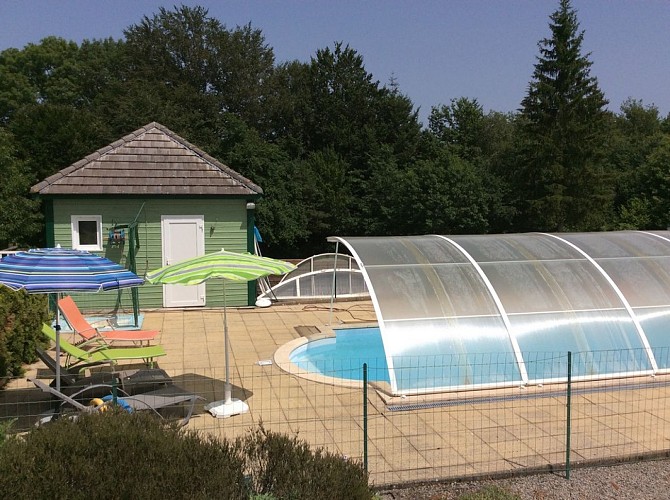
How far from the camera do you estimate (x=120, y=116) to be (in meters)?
30.0

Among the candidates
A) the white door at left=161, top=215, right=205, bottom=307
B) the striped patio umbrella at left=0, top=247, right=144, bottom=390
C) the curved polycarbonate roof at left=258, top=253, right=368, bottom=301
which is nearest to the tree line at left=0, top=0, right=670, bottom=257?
the white door at left=161, top=215, right=205, bottom=307

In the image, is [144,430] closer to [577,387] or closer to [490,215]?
[577,387]

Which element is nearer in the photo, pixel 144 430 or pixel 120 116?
pixel 144 430

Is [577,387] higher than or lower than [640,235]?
lower

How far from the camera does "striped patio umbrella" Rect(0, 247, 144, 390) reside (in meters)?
6.65

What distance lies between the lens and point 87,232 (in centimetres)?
1504

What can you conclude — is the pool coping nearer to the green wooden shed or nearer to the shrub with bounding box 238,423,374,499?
the green wooden shed

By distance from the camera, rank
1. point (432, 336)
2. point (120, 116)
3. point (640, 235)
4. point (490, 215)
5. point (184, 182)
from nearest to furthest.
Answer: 1. point (432, 336)
2. point (640, 235)
3. point (184, 182)
4. point (120, 116)
5. point (490, 215)

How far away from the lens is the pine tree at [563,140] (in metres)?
32.6

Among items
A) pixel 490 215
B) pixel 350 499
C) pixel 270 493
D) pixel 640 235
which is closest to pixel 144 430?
pixel 270 493

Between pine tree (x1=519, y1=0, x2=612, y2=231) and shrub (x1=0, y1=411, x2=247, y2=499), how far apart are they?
3070cm

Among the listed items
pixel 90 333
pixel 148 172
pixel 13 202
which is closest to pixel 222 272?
pixel 90 333

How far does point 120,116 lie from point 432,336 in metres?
26.1

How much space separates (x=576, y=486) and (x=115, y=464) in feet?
14.4
